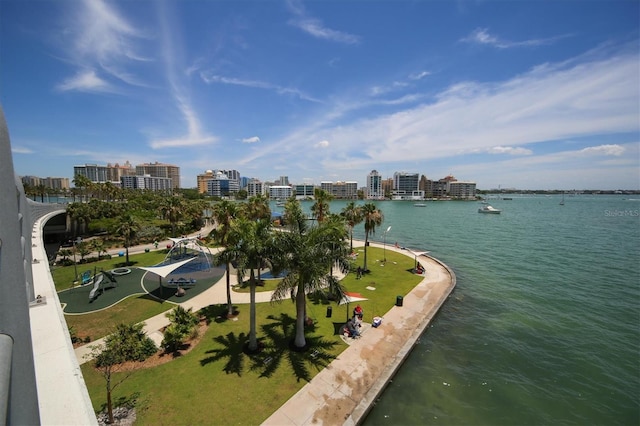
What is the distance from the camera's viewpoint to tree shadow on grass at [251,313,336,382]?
15.1 m

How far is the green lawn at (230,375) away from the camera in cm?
1214

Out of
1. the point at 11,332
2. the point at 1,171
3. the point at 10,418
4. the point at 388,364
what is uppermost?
the point at 1,171

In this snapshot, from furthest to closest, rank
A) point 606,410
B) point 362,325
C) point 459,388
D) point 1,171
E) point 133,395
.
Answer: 1. point 362,325
2. point 459,388
3. point 606,410
4. point 133,395
5. point 1,171

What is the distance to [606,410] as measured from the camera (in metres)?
14.4

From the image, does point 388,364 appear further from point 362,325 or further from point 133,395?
point 133,395

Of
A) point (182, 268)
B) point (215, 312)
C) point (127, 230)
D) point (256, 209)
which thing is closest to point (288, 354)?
point (215, 312)

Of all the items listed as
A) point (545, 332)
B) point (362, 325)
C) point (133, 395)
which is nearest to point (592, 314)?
point (545, 332)

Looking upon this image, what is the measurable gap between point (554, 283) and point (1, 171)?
145ft

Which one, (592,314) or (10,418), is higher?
(10,418)

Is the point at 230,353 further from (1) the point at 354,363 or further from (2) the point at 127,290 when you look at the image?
(2) the point at 127,290

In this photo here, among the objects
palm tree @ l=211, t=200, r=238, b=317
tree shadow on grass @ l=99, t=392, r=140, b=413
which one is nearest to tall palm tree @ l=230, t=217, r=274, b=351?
palm tree @ l=211, t=200, r=238, b=317

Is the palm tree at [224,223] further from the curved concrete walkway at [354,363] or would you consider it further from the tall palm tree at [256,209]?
the tall palm tree at [256,209]

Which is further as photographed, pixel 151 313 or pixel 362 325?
pixel 151 313

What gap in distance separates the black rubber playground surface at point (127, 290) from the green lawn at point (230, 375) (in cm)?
281
